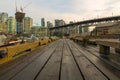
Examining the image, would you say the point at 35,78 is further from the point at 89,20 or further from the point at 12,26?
the point at 12,26

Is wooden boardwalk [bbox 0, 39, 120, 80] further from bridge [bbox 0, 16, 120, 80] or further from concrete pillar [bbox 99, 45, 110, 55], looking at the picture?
concrete pillar [bbox 99, 45, 110, 55]

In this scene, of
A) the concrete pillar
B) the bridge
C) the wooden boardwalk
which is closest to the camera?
the wooden boardwalk

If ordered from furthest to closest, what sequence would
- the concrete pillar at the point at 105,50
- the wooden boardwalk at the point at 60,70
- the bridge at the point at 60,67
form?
the concrete pillar at the point at 105,50 → the bridge at the point at 60,67 → the wooden boardwalk at the point at 60,70

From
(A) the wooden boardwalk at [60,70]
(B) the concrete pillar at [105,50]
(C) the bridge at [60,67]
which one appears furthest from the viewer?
(B) the concrete pillar at [105,50]

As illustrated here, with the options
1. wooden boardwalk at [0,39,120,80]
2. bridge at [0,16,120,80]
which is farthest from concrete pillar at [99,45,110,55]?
wooden boardwalk at [0,39,120,80]

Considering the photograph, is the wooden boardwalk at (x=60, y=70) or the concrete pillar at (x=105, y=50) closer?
the wooden boardwalk at (x=60, y=70)

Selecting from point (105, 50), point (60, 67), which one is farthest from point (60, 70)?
point (105, 50)

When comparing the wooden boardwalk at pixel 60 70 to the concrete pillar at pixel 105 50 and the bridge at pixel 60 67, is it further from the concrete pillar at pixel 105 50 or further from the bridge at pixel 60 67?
the concrete pillar at pixel 105 50

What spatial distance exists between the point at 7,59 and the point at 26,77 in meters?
4.83

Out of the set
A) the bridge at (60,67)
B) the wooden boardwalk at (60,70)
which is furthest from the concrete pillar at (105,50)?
the wooden boardwalk at (60,70)

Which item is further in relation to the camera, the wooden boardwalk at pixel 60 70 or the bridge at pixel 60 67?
the bridge at pixel 60 67

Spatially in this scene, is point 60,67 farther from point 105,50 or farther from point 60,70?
point 105,50

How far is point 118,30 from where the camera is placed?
678 inches

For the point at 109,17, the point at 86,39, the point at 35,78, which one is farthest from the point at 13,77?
the point at 109,17
